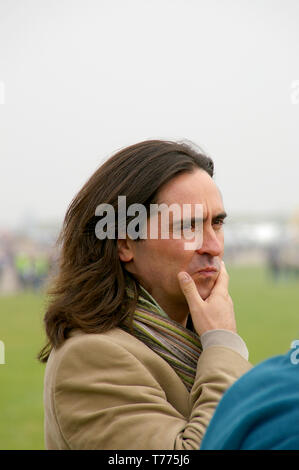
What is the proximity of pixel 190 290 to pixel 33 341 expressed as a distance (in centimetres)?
1380

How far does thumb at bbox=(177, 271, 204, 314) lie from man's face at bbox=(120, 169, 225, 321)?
0.09ft

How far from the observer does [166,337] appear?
2.05m

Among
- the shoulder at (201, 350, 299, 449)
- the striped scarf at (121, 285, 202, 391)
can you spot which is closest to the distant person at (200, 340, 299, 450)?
the shoulder at (201, 350, 299, 449)

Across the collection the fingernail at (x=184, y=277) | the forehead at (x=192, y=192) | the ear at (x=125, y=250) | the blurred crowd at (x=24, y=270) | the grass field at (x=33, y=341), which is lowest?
the blurred crowd at (x=24, y=270)

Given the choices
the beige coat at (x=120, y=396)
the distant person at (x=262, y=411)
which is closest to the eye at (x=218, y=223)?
the beige coat at (x=120, y=396)

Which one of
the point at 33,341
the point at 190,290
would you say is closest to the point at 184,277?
the point at 190,290

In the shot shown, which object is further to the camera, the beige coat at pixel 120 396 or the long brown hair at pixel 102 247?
the long brown hair at pixel 102 247

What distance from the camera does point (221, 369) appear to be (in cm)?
179

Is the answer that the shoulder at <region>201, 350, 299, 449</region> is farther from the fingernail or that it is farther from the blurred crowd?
the blurred crowd

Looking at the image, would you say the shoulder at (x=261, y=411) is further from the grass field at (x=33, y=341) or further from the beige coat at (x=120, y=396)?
the grass field at (x=33, y=341)

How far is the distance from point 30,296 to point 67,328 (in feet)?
84.4

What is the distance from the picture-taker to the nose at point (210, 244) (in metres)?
2.08

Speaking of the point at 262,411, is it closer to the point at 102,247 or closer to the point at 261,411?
the point at 261,411

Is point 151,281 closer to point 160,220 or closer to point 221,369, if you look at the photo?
point 160,220
